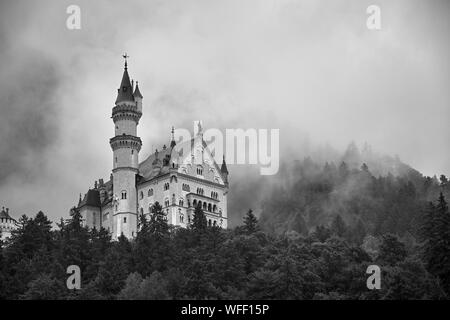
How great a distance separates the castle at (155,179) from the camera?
124 m

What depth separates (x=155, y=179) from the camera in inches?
4951

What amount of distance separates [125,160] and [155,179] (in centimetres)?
516

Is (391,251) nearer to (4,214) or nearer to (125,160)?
(125,160)

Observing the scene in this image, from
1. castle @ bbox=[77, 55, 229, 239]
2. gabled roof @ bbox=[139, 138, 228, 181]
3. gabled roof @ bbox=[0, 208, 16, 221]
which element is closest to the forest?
castle @ bbox=[77, 55, 229, 239]

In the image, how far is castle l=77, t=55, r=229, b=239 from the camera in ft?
407

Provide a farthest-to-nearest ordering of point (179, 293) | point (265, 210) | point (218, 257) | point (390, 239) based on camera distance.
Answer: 1. point (265, 210)
2. point (390, 239)
3. point (218, 257)
4. point (179, 293)

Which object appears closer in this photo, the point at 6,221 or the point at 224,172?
the point at 224,172

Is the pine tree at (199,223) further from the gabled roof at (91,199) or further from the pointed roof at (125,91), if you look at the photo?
the gabled roof at (91,199)

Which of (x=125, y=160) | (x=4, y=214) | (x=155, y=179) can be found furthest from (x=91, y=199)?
(x=4, y=214)

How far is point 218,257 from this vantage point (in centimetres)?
7888
